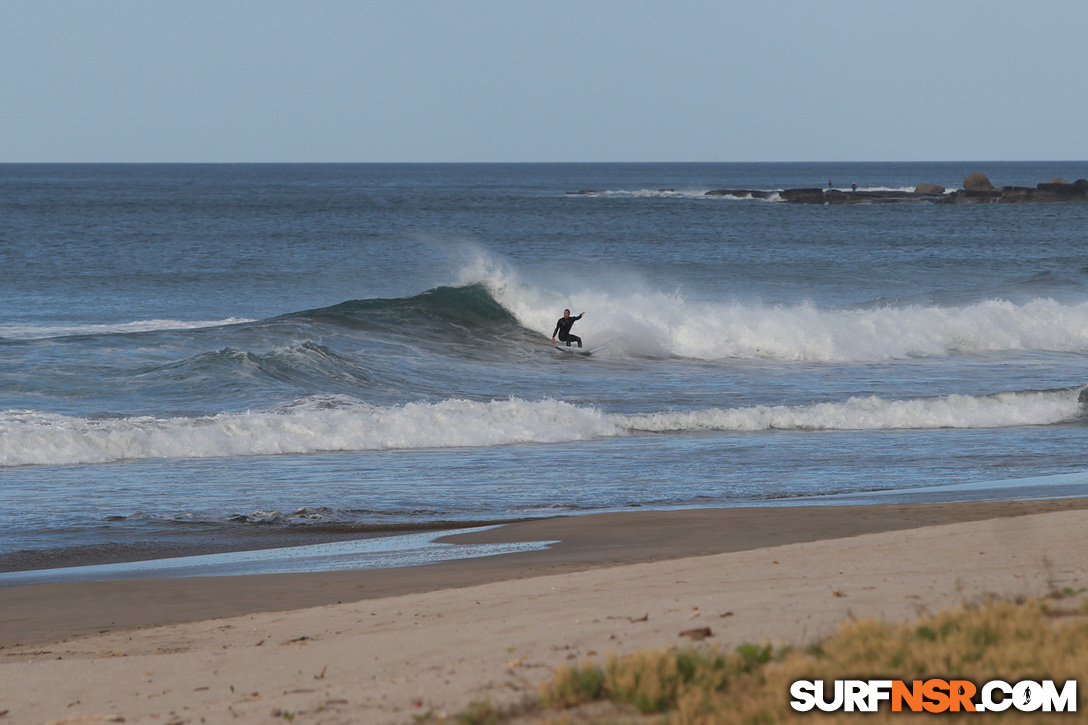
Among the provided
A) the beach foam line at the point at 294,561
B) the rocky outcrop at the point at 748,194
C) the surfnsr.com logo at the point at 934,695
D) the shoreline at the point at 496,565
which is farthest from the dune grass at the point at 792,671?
the rocky outcrop at the point at 748,194

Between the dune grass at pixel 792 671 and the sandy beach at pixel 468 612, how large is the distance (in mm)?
284

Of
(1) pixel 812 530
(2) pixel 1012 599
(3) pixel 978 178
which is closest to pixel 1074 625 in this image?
(2) pixel 1012 599

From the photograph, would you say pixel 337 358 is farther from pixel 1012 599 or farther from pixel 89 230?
pixel 89 230

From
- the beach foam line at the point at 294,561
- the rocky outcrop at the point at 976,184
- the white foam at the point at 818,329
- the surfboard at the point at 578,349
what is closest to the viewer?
the beach foam line at the point at 294,561

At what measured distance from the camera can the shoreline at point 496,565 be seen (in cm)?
707

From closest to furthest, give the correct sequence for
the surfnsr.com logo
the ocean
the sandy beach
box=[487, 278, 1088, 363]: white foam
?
1. the surfnsr.com logo
2. the sandy beach
3. the ocean
4. box=[487, 278, 1088, 363]: white foam

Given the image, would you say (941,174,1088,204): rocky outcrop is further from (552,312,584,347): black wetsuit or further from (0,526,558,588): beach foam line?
(0,526,558,588): beach foam line

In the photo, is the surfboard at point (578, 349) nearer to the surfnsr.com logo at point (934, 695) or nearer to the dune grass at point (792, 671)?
the dune grass at point (792, 671)

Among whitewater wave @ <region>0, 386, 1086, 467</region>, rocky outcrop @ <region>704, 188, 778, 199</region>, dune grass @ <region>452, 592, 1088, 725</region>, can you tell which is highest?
rocky outcrop @ <region>704, 188, 778, 199</region>

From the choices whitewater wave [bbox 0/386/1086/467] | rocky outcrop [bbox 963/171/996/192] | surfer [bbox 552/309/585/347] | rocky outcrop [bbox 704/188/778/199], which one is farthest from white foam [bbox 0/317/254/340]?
rocky outcrop [bbox 963/171/996/192]

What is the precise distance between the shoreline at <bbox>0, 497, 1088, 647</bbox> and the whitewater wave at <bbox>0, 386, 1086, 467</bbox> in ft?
17.0

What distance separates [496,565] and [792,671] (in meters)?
4.38

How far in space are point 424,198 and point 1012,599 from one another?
10251 centimetres

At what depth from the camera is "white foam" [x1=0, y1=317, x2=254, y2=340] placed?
982 inches
